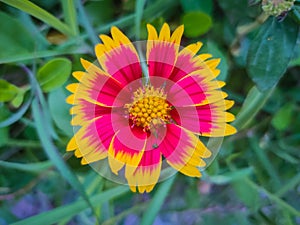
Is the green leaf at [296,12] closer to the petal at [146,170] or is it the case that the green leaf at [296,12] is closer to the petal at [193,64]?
the petal at [193,64]

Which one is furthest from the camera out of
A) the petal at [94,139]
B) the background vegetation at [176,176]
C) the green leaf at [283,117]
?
the green leaf at [283,117]

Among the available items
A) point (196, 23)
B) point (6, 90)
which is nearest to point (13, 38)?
point (6, 90)

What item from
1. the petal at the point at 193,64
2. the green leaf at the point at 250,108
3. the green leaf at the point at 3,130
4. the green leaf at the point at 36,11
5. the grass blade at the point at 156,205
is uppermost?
the green leaf at the point at 36,11

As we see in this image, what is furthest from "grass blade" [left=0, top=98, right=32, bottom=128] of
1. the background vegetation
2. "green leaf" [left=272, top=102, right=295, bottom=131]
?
"green leaf" [left=272, top=102, right=295, bottom=131]

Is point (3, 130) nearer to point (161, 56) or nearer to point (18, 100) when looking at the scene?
point (18, 100)

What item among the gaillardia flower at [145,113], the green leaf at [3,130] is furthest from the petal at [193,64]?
the green leaf at [3,130]
